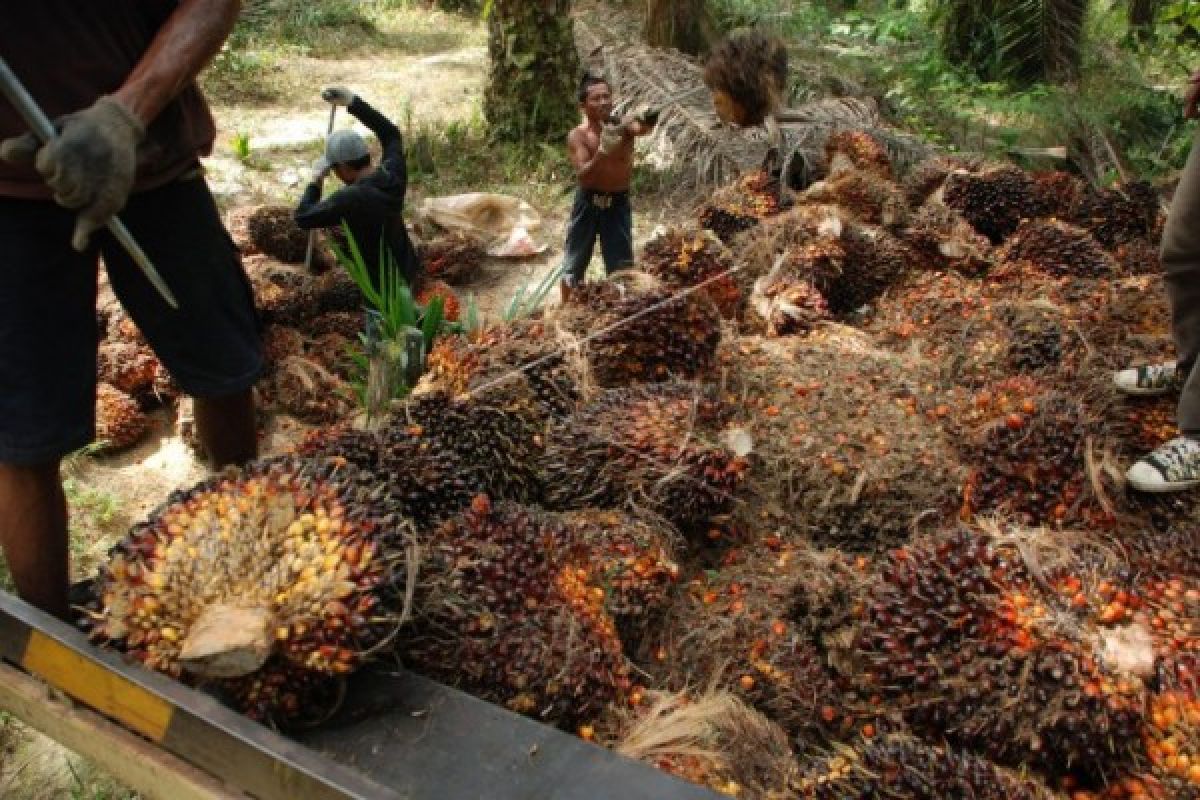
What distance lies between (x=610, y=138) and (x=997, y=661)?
331 centimetres

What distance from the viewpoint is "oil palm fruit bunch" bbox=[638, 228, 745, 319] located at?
3656 millimetres

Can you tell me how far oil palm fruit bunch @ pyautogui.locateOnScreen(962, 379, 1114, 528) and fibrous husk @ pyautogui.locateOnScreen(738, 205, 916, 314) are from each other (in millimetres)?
1547

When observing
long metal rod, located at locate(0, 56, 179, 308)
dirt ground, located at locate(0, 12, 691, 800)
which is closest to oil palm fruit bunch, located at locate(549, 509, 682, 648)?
long metal rod, located at locate(0, 56, 179, 308)

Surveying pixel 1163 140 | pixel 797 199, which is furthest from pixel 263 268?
pixel 1163 140

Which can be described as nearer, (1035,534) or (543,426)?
(1035,534)

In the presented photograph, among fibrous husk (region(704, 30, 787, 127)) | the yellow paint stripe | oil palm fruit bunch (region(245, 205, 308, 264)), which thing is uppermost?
fibrous husk (region(704, 30, 787, 127))

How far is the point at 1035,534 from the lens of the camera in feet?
6.80

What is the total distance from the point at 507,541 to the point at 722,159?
193 inches

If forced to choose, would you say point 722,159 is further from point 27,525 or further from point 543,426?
point 27,525

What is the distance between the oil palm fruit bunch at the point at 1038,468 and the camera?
2377 millimetres

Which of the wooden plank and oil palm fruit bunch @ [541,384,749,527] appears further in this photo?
oil palm fruit bunch @ [541,384,749,527]

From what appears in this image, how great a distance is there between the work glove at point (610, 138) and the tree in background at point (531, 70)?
10.4ft

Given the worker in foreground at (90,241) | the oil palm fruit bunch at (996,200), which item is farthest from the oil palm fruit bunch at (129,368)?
the oil palm fruit bunch at (996,200)

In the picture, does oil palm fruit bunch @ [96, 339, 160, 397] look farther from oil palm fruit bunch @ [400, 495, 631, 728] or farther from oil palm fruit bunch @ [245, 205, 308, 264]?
oil palm fruit bunch @ [400, 495, 631, 728]
